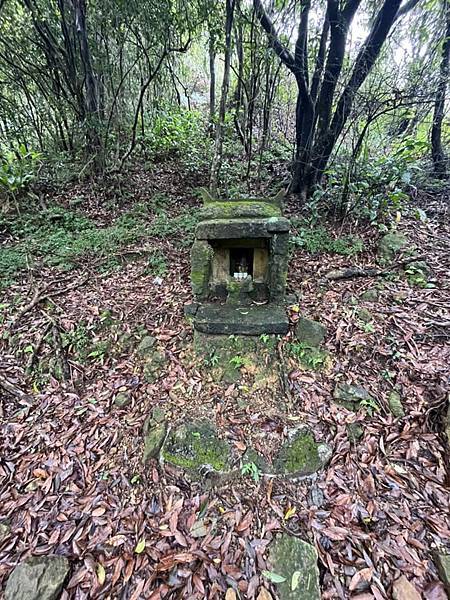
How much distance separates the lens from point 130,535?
1965mm

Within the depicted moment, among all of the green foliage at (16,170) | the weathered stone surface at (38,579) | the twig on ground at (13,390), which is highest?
the green foliage at (16,170)

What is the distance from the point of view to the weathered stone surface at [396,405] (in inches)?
93.5

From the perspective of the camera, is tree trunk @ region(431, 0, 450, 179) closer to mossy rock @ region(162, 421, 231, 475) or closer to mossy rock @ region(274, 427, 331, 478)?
mossy rock @ region(274, 427, 331, 478)

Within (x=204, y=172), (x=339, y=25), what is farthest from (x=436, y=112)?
(x=204, y=172)

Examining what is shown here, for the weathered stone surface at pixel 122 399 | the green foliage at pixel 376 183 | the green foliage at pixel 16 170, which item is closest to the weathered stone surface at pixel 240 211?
the green foliage at pixel 376 183

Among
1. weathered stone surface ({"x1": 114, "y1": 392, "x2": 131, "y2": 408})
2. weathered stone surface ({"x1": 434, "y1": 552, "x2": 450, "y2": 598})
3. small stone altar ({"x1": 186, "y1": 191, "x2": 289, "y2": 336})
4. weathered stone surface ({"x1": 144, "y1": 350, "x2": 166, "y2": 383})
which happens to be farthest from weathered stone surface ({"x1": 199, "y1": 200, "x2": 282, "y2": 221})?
weathered stone surface ({"x1": 434, "y1": 552, "x2": 450, "y2": 598})

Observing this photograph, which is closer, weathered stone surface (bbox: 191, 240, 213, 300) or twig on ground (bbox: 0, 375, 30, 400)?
twig on ground (bbox: 0, 375, 30, 400)

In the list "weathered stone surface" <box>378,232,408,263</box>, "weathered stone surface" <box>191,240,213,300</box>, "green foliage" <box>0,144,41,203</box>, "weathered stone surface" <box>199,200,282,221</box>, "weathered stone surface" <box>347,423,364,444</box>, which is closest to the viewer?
"weathered stone surface" <box>347,423,364,444</box>

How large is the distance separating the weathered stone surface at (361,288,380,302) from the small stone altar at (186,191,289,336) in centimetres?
90

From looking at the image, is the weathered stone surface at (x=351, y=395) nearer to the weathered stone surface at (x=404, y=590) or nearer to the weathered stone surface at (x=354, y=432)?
the weathered stone surface at (x=354, y=432)

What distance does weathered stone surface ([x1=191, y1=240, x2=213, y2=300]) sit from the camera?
10.1 ft

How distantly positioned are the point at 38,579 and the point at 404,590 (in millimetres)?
2031

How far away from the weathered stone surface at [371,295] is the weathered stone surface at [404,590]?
2.20m

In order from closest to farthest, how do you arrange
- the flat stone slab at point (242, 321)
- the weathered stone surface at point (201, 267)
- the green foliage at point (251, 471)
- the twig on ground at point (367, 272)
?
the green foliage at point (251, 471), the flat stone slab at point (242, 321), the weathered stone surface at point (201, 267), the twig on ground at point (367, 272)
